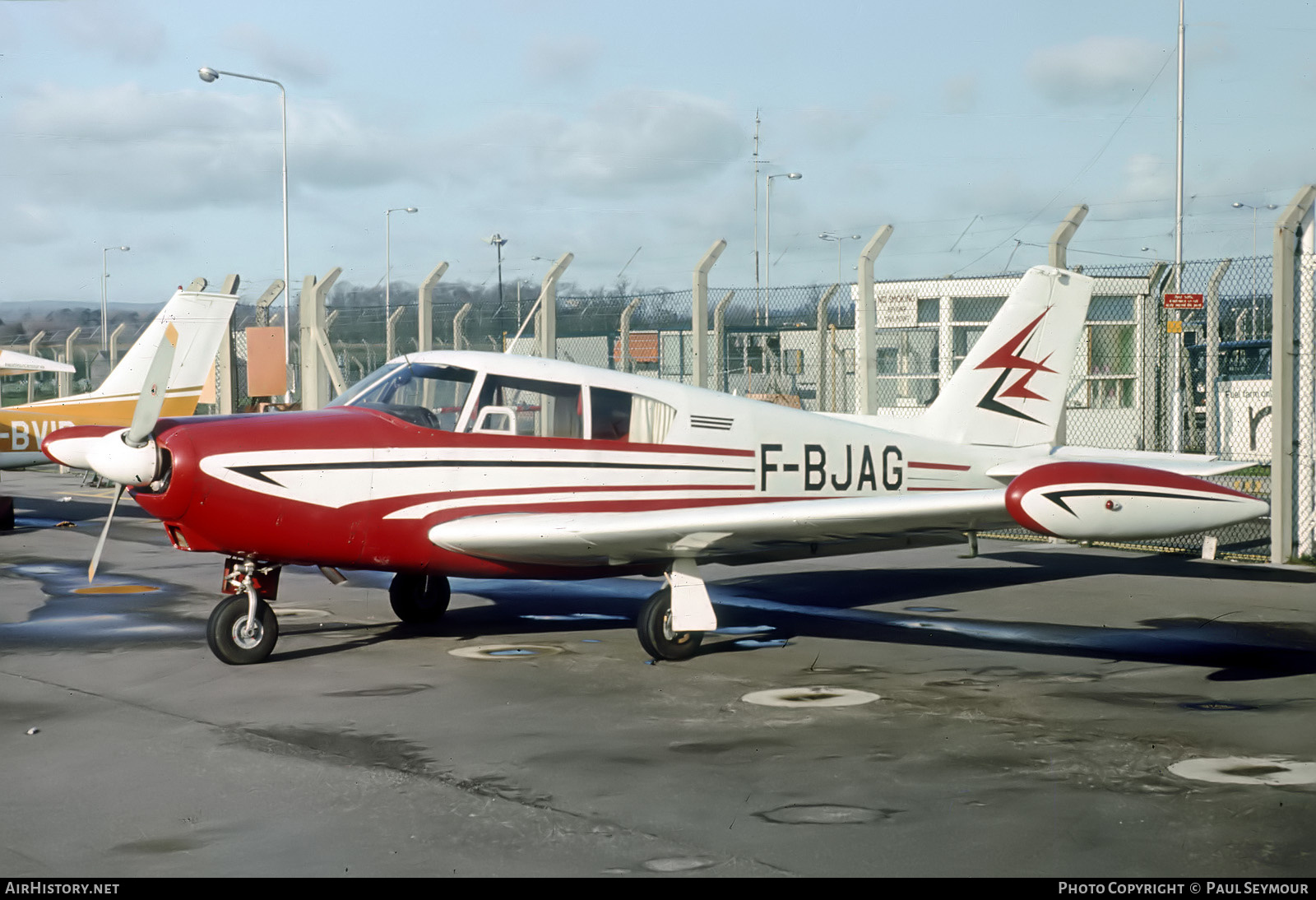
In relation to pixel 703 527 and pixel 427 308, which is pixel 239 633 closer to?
pixel 703 527

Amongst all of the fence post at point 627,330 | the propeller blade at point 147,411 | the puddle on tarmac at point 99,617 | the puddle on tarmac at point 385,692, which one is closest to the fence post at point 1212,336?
the fence post at point 627,330

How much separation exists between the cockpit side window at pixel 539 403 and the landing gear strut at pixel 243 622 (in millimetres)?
1978

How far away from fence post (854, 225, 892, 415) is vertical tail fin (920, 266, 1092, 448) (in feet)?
13.2

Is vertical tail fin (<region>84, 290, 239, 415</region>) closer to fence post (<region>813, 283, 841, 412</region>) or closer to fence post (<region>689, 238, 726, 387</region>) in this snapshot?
fence post (<region>689, 238, 726, 387</region>)

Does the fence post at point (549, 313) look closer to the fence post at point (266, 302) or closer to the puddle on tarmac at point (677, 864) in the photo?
the fence post at point (266, 302)

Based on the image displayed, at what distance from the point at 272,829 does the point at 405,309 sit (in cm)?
1636

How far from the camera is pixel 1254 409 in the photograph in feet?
71.6

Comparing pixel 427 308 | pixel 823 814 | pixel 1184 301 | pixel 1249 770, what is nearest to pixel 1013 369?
pixel 1184 301

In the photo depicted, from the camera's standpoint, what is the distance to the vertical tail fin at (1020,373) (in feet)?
35.4

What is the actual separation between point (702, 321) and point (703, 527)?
8.84 m

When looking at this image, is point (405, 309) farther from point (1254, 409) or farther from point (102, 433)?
point (1254, 409)

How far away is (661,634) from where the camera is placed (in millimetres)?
8359

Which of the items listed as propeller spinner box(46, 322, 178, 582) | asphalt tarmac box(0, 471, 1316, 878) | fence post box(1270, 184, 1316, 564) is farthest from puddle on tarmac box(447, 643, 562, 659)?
fence post box(1270, 184, 1316, 564)

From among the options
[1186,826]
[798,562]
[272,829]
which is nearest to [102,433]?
[272,829]
